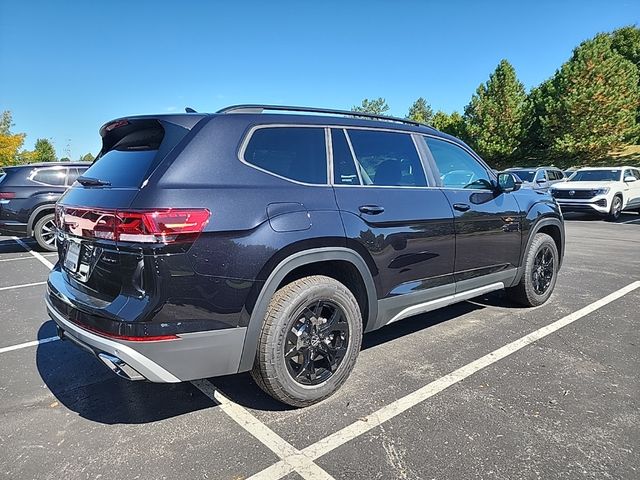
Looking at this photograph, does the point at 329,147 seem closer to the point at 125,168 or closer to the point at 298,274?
the point at 298,274

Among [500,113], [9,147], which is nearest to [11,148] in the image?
[9,147]

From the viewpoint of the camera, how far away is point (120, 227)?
2205mm

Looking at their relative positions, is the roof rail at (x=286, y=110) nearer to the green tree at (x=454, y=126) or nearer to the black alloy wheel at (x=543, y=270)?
the black alloy wheel at (x=543, y=270)

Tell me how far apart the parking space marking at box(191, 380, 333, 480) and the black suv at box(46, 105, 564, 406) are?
0.74ft

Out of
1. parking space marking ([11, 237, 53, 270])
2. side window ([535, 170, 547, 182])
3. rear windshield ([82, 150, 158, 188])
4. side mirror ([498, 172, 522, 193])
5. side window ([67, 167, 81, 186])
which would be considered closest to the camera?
rear windshield ([82, 150, 158, 188])

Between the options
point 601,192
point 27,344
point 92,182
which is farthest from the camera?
point 601,192

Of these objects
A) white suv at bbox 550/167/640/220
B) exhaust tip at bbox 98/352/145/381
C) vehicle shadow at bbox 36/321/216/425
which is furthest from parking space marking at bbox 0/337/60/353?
white suv at bbox 550/167/640/220

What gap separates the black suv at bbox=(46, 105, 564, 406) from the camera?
219cm

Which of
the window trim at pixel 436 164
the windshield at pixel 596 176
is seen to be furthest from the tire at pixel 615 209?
the window trim at pixel 436 164

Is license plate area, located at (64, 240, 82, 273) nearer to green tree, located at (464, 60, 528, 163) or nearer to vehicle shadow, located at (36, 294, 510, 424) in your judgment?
vehicle shadow, located at (36, 294, 510, 424)

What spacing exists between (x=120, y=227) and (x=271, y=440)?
1402 millimetres

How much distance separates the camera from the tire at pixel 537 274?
4.46m

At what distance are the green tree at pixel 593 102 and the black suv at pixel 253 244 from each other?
32650 mm

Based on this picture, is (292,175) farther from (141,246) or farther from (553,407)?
(553,407)
